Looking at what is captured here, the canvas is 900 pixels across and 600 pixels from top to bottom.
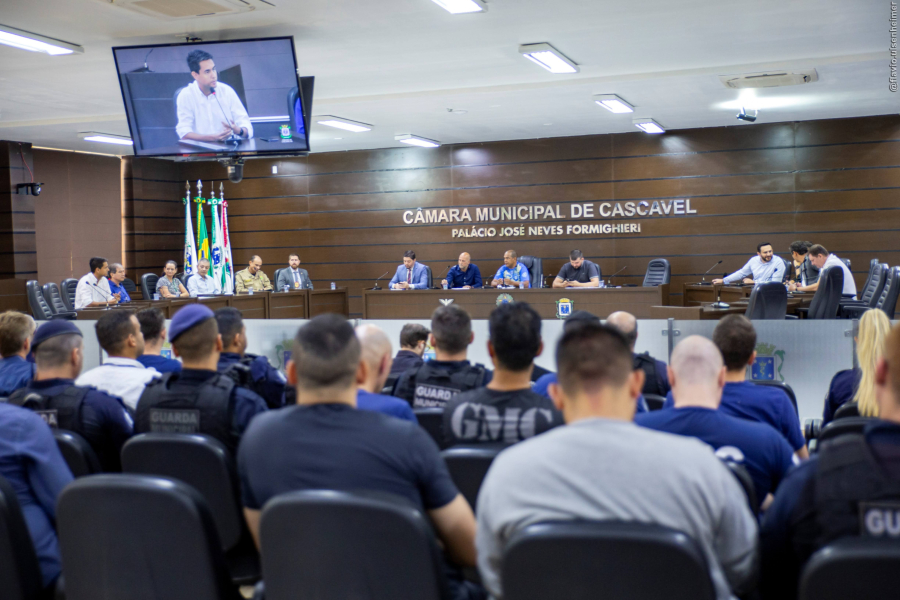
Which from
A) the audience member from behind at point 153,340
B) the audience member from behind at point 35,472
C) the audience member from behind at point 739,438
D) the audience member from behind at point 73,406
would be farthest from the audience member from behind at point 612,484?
the audience member from behind at point 153,340

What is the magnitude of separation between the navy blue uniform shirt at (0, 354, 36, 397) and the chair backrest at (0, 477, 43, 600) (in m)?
1.65

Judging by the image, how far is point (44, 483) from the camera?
2008 mm

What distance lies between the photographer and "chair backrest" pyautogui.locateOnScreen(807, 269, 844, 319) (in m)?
7.20

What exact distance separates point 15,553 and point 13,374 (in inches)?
70.4

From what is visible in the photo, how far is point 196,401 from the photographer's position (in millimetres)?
2424

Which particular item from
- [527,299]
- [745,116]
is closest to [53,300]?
[527,299]

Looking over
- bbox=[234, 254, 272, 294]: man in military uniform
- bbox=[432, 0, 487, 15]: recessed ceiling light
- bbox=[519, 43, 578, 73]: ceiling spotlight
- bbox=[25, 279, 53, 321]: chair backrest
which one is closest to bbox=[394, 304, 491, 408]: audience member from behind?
bbox=[432, 0, 487, 15]: recessed ceiling light

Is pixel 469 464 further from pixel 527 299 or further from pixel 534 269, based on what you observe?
pixel 534 269

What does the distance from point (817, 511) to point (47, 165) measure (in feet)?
42.7

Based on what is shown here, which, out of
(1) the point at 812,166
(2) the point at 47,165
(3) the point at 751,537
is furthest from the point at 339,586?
(2) the point at 47,165

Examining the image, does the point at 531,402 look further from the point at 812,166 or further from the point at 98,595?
the point at 812,166

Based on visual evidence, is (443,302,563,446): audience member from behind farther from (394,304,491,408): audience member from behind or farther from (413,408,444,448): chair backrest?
(394,304,491,408): audience member from behind

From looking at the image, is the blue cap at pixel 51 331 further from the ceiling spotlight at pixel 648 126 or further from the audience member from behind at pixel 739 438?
the ceiling spotlight at pixel 648 126

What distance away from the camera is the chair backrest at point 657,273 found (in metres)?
10.5
